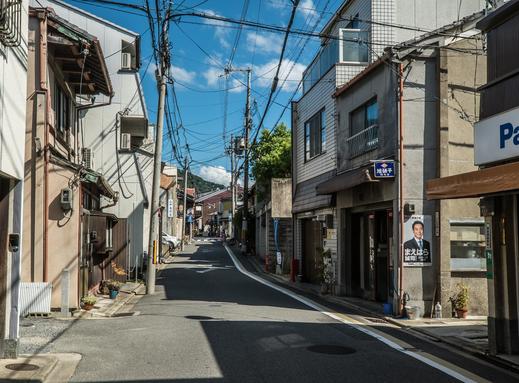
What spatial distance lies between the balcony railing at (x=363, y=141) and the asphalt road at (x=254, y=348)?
476cm

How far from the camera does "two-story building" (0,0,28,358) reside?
24.9 ft

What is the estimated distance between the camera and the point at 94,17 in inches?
938

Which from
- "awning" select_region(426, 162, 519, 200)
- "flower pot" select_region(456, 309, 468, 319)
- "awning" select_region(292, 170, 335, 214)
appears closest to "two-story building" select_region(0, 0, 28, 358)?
"awning" select_region(426, 162, 519, 200)

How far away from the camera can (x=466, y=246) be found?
45.8 feet

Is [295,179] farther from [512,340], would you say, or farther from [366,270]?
[512,340]

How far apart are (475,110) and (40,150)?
35.1 ft

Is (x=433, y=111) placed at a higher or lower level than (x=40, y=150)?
higher

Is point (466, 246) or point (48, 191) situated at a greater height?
point (48, 191)

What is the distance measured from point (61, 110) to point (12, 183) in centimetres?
917

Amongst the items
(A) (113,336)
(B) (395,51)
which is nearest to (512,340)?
(A) (113,336)

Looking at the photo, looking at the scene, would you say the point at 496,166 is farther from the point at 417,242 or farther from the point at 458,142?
the point at 458,142

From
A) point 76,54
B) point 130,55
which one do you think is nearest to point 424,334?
point 76,54

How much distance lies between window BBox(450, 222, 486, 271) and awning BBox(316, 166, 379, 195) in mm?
2429

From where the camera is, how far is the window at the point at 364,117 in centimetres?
1628
